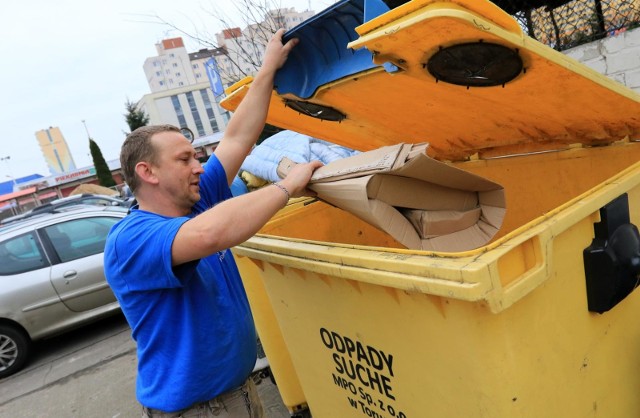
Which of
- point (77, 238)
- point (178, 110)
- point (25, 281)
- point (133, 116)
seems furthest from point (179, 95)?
point (25, 281)

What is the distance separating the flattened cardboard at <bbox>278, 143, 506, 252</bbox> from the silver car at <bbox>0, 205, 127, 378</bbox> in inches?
177

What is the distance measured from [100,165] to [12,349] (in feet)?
110

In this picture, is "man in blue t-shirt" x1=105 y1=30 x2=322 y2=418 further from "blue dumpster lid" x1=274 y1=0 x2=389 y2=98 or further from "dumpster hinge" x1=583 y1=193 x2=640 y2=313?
"dumpster hinge" x1=583 y1=193 x2=640 y2=313

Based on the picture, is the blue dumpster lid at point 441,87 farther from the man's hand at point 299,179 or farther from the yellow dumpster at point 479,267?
the man's hand at point 299,179

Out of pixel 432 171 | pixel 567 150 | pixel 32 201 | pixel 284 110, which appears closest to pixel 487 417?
pixel 432 171

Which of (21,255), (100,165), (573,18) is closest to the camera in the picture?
(573,18)

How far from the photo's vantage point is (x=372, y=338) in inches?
56.6

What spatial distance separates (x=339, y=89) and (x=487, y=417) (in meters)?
1.41

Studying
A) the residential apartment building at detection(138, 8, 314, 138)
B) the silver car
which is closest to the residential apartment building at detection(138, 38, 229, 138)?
the residential apartment building at detection(138, 8, 314, 138)

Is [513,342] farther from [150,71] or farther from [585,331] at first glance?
[150,71]

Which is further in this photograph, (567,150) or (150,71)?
(150,71)

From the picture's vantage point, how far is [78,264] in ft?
16.5

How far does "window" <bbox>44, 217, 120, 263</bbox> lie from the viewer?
5062mm

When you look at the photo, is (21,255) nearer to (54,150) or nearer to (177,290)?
(177,290)
